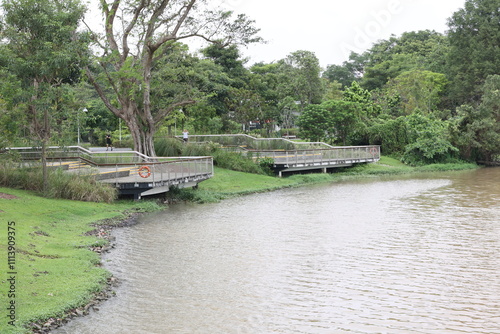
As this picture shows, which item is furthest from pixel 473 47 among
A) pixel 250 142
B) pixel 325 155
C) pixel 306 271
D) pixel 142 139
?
pixel 306 271

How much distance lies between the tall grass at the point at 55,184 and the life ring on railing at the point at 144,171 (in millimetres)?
1656

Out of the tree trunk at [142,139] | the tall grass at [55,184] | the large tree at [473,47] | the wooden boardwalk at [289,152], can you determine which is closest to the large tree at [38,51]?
the tall grass at [55,184]

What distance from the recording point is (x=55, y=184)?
769 inches

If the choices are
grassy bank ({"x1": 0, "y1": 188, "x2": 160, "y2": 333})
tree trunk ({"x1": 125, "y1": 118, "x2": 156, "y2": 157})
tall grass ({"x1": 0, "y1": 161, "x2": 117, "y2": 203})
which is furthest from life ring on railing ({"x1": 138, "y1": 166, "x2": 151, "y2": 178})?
tree trunk ({"x1": 125, "y1": 118, "x2": 156, "y2": 157})

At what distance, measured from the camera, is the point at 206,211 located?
70.0ft

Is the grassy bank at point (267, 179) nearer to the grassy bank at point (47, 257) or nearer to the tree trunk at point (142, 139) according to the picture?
the tree trunk at point (142, 139)

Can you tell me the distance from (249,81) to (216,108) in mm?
5733

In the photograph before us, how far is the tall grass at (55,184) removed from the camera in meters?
19.5

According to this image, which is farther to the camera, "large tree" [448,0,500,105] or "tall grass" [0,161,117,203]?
"large tree" [448,0,500,105]

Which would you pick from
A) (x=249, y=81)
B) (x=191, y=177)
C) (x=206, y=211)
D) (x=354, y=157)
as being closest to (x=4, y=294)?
(x=206, y=211)

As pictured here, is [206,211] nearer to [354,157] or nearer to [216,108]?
[354,157]

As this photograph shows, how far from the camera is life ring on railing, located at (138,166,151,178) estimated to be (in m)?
21.4

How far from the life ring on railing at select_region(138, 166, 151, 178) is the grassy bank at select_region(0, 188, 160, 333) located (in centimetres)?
281

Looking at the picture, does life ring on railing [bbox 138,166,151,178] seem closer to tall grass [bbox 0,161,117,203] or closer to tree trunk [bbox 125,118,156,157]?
tall grass [bbox 0,161,117,203]
